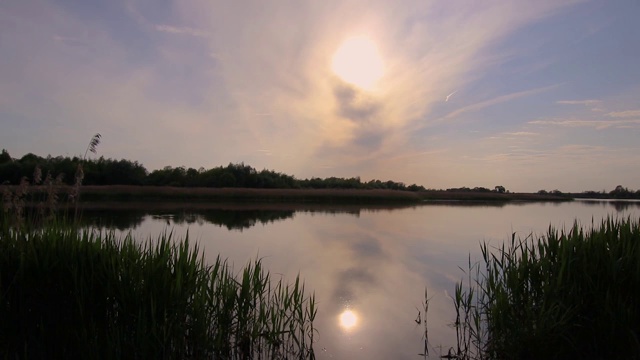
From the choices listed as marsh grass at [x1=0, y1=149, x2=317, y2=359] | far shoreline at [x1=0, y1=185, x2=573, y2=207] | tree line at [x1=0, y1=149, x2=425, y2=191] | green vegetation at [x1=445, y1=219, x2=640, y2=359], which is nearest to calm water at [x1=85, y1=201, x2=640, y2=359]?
green vegetation at [x1=445, y1=219, x2=640, y2=359]

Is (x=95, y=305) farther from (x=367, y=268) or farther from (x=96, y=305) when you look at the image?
(x=367, y=268)

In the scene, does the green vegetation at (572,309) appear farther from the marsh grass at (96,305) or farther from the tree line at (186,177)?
the tree line at (186,177)

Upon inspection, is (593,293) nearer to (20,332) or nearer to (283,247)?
(20,332)

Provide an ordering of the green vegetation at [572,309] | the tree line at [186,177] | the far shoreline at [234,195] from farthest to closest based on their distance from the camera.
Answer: the tree line at [186,177], the far shoreline at [234,195], the green vegetation at [572,309]

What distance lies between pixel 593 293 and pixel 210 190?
27.4 m

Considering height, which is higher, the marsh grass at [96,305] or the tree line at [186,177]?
the tree line at [186,177]

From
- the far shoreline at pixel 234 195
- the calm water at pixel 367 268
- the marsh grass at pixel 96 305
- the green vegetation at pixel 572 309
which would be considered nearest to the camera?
the marsh grass at pixel 96 305

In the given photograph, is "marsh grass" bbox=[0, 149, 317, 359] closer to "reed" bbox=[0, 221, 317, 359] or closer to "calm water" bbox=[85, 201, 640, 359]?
"reed" bbox=[0, 221, 317, 359]

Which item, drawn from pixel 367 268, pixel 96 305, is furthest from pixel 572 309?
pixel 367 268

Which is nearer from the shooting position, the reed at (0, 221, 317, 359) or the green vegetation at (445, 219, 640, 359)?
the reed at (0, 221, 317, 359)

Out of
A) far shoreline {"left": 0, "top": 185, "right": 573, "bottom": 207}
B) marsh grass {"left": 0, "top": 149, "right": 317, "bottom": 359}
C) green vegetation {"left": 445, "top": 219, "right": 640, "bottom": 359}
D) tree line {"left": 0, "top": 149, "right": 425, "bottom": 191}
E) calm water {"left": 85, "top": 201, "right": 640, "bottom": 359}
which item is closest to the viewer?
marsh grass {"left": 0, "top": 149, "right": 317, "bottom": 359}

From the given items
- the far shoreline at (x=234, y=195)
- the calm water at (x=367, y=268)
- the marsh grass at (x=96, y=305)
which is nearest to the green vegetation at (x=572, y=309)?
the calm water at (x=367, y=268)

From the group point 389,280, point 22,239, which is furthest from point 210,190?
point 22,239

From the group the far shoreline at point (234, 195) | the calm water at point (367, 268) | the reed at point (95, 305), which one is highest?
the far shoreline at point (234, 195)
